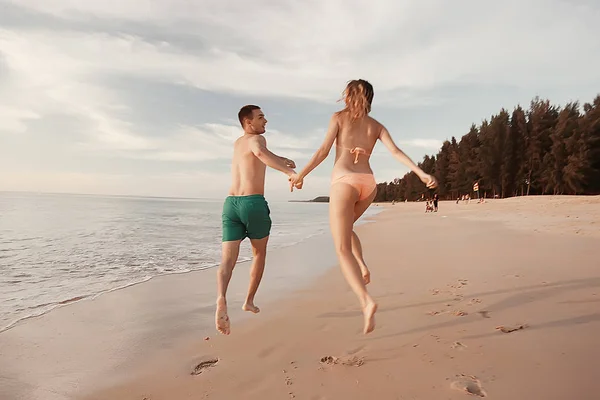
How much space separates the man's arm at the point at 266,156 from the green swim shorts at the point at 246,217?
36 centimetres

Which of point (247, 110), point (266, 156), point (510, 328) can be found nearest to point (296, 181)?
point (266, 156)

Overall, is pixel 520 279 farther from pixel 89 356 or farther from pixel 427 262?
pixel 89 356

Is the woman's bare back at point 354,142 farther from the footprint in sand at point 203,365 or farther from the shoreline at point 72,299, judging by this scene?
the shoreline at point 72,299

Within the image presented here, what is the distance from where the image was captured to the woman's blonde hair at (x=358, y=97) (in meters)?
3.33

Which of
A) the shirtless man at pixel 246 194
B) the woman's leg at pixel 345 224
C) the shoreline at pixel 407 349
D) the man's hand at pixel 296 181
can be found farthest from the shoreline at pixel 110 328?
the man's hand at pixel 296 181

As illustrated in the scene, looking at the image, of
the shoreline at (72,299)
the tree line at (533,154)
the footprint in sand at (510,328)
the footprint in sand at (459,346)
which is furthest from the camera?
the tree line at (533,154)

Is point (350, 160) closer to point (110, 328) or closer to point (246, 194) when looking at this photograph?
point (246, 194)

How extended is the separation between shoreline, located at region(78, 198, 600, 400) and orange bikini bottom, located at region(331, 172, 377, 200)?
4.59 feet

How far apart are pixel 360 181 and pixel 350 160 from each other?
213 mm

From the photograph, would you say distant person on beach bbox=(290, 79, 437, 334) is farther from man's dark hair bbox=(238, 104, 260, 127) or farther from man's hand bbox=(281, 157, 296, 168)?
man's dark hair bbox=(238, 104, 260, 127)

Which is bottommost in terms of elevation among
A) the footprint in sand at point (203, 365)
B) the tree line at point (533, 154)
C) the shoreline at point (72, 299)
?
the shoreline at point (72, 299)

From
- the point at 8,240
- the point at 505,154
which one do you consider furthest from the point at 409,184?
the point at 8,240

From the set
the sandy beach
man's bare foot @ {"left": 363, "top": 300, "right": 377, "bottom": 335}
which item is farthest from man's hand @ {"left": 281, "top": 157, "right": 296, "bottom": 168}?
the sandy beach

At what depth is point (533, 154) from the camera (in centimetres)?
5172
